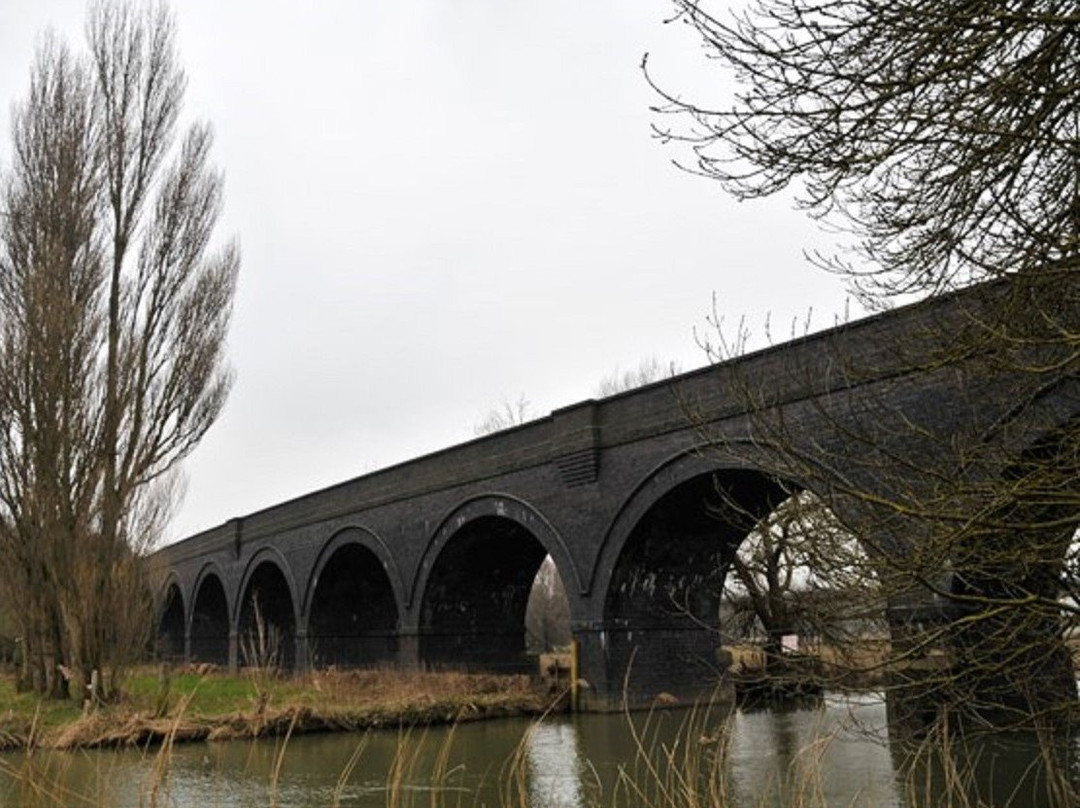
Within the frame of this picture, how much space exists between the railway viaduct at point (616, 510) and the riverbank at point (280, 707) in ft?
6.26

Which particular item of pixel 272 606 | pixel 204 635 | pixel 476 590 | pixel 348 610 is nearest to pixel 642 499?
pixel 476 590

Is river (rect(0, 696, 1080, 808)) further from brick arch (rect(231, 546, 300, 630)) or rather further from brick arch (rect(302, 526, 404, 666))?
brick arch (rect(231, 546, 300, 630))

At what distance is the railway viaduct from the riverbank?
1.91 meters

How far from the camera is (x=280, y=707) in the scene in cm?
1539

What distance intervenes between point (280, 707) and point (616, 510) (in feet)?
19.3

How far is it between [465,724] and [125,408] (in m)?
7.20

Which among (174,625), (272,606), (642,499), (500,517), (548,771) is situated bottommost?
(548,771)

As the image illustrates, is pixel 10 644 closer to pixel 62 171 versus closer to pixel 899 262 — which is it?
pixel 62 171

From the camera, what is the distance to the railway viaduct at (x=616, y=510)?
7770 mm

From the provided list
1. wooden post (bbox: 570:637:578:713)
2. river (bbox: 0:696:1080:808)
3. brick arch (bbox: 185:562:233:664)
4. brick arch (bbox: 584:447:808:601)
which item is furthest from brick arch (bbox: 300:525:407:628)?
brick arch (bbox: 185:562:233:664)

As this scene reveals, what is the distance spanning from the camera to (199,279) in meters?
18.8

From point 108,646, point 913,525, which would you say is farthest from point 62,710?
point 913,525

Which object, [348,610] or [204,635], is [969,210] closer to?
[348,610]

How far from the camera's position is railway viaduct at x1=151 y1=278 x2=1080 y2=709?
7.77 meters
